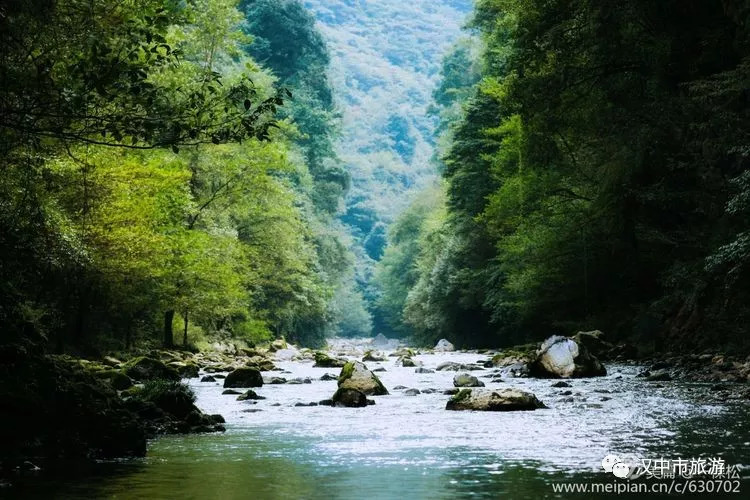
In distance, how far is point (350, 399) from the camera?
12867 millimetres

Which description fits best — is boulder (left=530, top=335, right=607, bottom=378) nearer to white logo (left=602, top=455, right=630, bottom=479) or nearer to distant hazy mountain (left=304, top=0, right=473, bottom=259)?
white logo (left=602, top=455, right=630, bottom=479)

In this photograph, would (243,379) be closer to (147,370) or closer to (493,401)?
(147,370)

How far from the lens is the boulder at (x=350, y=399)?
504 inches

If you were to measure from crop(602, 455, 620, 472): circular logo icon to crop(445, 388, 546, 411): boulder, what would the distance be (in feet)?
13.7

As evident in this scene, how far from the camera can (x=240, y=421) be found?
10.9 metres

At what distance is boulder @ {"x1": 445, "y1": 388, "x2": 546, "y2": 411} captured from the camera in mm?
11367

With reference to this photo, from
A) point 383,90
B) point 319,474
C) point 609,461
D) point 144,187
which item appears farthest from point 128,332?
point 383,90

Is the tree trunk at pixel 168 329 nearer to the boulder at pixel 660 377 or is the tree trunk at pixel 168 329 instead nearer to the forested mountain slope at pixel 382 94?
the boulder at pixel 660 377

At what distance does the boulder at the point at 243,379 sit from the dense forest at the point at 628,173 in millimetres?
9068

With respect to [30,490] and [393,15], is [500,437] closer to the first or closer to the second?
[30,490]

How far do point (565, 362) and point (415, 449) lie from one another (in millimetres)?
10267

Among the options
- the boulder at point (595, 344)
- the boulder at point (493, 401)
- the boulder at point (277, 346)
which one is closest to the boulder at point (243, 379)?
the boulder at point (493, 401)

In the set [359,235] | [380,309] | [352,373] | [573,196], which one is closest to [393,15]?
[359,235]

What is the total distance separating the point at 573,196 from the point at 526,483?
2084 centimetres
